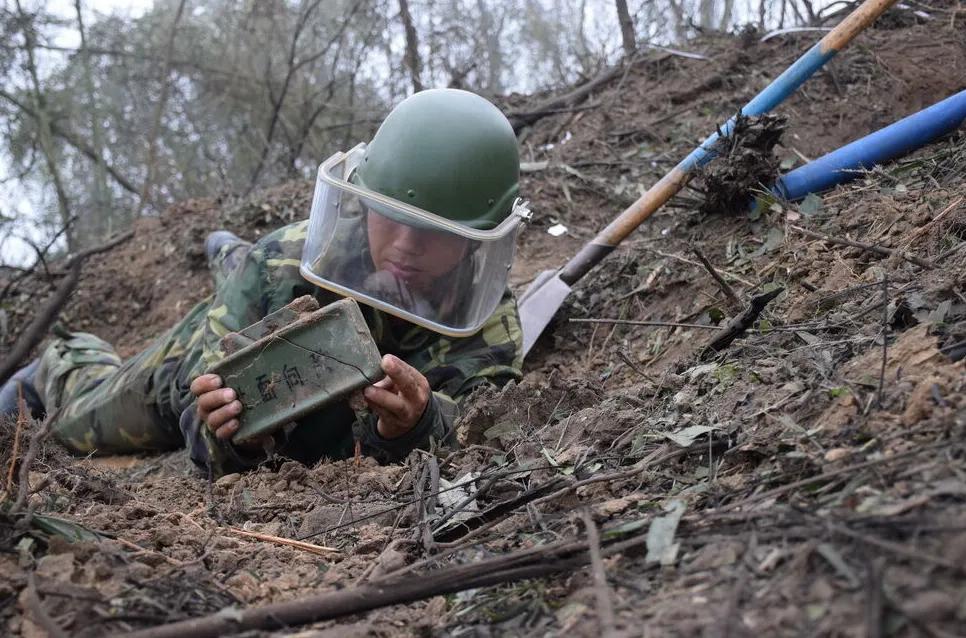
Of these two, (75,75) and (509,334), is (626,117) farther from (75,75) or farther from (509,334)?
(75,75)

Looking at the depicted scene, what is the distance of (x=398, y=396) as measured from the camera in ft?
8.13

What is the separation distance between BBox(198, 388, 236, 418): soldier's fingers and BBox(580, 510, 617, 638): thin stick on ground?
1322 mm

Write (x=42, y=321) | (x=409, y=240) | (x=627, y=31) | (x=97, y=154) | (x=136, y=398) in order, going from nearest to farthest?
(x=409, y=240), (x=136, y=398), (x=42, y=321), (x=627, y=31), (x=97, y=154)

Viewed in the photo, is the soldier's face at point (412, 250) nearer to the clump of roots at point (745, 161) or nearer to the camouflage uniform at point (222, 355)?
the camouflage uniform at point (222, 355)

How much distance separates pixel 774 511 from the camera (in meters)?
1.40

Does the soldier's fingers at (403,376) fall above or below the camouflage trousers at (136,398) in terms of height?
above

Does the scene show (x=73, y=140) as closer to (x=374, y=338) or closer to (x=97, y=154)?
(x=97, y=154)

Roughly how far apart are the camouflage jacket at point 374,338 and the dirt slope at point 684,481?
0.18 meters

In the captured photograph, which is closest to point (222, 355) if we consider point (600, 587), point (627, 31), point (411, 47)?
point (600, 587)

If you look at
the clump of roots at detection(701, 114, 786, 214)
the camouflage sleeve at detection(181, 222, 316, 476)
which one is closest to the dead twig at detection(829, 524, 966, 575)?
the camouflage sleeve at detection(181, 222, 316, 476)

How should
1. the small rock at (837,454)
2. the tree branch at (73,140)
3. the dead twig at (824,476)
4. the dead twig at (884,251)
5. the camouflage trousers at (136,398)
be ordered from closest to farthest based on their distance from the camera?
the dead twig at (824,476), the small rock at (837,454), the dead twig at (884,251), the camouflage trousers at (136,398), the tree branch at (73,140)

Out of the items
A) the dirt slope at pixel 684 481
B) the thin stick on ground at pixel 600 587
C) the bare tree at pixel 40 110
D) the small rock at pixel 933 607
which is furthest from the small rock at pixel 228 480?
the bare tree at pixel 40 110

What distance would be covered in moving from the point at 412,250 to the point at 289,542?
1.06 meters

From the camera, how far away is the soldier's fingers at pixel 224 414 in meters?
2.50
